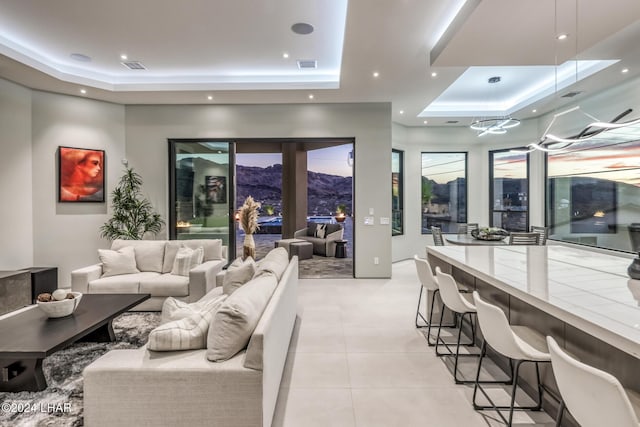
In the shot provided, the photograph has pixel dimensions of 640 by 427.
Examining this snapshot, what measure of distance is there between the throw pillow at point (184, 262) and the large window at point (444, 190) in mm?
5810

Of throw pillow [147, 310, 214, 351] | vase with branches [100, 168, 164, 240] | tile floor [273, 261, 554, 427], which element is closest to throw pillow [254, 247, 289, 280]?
tile floor [273, 261, 554, 427]

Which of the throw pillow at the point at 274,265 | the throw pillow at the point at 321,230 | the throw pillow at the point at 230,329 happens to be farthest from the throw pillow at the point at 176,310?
the throw pillow at the point at 321,230

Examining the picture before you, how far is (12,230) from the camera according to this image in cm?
508

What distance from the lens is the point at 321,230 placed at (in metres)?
9.03

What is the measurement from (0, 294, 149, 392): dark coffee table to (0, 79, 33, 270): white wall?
284 cm

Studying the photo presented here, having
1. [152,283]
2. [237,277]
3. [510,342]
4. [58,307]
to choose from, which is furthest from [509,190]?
[58,307]

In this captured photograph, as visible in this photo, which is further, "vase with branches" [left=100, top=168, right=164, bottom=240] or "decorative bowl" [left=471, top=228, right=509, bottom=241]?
"vase with branches" [left=100, top=168, right=164, bottom=240]

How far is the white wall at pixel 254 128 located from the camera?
6.14 metres

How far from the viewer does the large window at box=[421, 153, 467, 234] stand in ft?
27.5

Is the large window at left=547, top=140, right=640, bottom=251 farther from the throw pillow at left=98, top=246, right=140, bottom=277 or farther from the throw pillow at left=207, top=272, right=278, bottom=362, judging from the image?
the throw pillow at left=98, top=246, right=140, bottom=277

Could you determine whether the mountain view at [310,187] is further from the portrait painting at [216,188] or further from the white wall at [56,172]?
the white wall at [56,172]

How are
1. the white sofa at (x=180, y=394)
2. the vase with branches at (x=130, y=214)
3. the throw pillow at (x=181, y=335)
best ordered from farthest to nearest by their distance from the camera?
the vase with branches at (x=130, y=214) → the throw pillow at (x=181, y=335) → the white sofa at (x=180, y=394)

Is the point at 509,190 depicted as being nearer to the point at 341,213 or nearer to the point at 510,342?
the point at 341,213

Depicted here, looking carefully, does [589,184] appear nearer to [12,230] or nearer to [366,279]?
[366,279]
